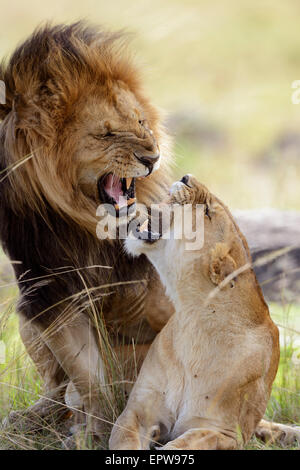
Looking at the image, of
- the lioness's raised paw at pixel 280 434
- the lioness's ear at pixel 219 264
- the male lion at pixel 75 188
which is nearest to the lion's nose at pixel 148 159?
the male lion at pixel 75 188

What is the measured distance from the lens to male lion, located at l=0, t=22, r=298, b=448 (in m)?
2.96

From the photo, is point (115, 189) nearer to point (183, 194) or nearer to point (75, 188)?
point (75, 188)

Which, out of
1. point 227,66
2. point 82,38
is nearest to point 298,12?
point 227,66

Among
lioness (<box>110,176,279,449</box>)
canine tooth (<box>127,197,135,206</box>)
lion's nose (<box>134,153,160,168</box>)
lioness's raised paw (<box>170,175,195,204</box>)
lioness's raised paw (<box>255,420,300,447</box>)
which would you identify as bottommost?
lioness's raised paw (<box>255,420,300,447</box>)

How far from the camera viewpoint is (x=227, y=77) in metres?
14.2

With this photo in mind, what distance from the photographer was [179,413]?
2596mm

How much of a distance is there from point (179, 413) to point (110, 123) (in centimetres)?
106

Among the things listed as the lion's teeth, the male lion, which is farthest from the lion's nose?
the lion's teeth

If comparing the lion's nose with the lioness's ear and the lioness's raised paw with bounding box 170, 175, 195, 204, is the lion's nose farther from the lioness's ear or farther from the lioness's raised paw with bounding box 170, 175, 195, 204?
the lioness's ear

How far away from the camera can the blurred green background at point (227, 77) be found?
10445 millimetres

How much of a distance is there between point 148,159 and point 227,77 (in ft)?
37.8

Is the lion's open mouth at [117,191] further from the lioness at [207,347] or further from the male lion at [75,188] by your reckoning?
the lioness at [207,347]

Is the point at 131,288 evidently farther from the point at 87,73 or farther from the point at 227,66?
the point at 227,66

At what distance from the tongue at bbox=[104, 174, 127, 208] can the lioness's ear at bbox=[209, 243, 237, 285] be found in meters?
0.58
